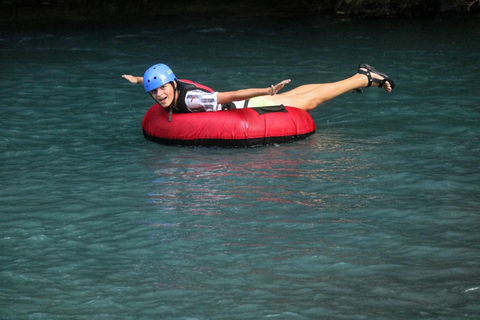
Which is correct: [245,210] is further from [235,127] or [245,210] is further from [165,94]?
[165,94]

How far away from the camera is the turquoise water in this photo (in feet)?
15.3

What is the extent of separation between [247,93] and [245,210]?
5.83 feet

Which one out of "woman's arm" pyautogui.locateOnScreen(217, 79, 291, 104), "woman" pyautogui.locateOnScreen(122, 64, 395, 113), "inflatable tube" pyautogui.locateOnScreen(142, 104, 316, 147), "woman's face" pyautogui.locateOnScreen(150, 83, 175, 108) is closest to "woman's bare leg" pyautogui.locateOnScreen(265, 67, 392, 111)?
"woman" pyautogui.locateOnScreen(122, 64, 395, 113)

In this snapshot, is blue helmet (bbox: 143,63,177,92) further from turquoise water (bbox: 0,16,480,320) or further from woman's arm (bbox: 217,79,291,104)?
turquoise water (bbox: 0,16,480,320)

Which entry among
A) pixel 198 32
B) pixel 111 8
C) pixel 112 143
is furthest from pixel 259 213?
pixel 111 8

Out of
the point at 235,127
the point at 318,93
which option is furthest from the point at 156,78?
the point at 318,93

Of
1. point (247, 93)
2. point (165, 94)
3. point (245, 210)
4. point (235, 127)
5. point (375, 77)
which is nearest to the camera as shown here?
point (245, 210)

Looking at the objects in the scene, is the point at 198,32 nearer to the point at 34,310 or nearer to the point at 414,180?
the point at 414,180

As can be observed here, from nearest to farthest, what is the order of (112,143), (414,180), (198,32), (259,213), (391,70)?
(259,213)
(414,180)
(112,143)
(391,70)
(198,32)

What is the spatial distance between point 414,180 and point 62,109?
557cm

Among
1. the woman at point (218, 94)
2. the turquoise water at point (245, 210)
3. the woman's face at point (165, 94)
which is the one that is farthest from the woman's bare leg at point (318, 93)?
the woman's face at point (165, 94)

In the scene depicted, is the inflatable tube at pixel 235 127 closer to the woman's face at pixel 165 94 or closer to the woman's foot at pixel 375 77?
the woman's face at pixel 165 94

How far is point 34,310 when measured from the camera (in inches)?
180

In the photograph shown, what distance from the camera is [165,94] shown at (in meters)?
8.29
